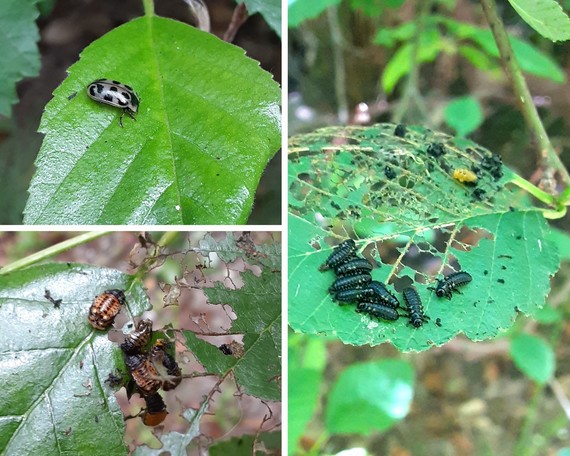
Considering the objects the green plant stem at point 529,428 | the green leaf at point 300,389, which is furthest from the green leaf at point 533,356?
the green leaf at point 300,389

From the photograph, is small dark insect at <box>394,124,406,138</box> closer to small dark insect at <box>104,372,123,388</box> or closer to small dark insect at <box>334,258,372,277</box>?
small dark insect at <box>334,258,372,277</box>

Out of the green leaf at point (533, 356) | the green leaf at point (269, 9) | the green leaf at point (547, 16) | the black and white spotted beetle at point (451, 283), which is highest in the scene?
the green leaf at point (547, 16)

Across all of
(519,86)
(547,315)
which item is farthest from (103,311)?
(547,315)

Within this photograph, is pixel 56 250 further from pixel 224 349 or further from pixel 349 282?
pixel 349 282

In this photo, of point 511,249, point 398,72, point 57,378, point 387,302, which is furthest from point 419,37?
point 57,378

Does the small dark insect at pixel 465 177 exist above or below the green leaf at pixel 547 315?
above

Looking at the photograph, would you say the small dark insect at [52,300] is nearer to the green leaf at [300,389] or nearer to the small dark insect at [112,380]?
the small dark insect at [112,380]

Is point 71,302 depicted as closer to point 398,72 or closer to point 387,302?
point 387,302
